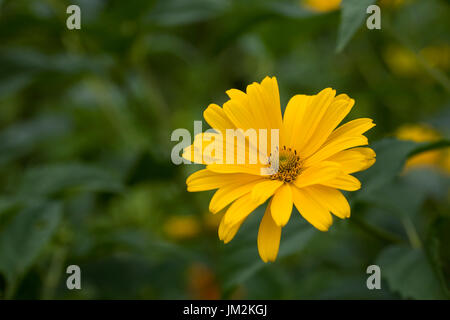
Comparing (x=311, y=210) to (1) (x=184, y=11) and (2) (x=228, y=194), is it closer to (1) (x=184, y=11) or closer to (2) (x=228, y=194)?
(2) (x=228, y=194)

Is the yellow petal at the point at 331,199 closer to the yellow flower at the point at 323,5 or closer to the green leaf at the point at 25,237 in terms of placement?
the green leaf at the point at 25,237

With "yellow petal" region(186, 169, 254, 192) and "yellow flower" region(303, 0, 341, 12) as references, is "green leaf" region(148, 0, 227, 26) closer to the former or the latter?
"yellow flower" region(303, 0, 341, 12)

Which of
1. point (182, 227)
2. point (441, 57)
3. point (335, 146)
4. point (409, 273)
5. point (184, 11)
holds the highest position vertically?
point (441, 57)

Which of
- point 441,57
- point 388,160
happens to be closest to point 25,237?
point 388,160

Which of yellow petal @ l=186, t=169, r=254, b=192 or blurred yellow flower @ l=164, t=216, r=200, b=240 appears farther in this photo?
blurred yellow flower @ l=164, t=216, r=200, b=240

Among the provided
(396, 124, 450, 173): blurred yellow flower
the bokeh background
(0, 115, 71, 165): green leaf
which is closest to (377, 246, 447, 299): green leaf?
the bokeh background
